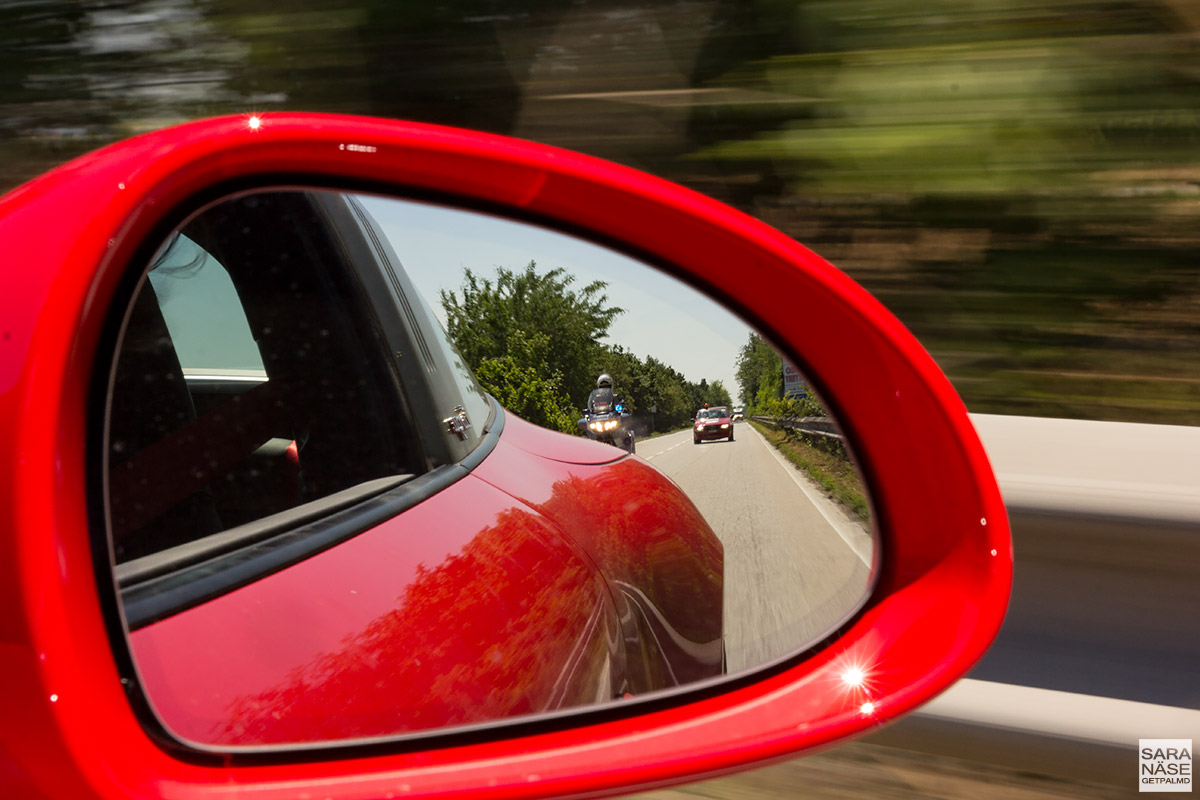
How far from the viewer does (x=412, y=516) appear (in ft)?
4.22

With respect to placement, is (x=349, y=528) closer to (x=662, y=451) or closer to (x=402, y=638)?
(x=402, y=638)

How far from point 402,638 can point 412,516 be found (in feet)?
0.82

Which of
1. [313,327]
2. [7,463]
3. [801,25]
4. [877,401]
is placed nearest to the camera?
[7,463]

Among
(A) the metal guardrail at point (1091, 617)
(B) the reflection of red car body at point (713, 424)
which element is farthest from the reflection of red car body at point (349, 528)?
(A) the metal guardrail at point (1091, 617)

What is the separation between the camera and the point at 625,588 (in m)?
1.21

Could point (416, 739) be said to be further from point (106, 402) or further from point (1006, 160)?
point (1006, 160)

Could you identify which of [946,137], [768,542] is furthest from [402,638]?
[946,137]

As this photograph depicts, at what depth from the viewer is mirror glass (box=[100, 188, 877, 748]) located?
3.18 ft

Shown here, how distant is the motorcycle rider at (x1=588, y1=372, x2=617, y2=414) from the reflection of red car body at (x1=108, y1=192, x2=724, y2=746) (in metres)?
0.09

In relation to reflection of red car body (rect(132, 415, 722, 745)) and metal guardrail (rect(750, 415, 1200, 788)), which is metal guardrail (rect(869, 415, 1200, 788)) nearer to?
metal guardrail (rect(750, 415, 1200, 788))

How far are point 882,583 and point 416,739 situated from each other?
0.53 metres

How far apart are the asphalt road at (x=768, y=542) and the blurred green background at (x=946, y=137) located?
258cm

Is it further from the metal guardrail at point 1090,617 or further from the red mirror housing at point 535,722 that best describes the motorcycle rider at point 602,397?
the metal guardrail at point 1090,617

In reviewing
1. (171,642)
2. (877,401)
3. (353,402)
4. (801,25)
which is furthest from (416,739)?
(801,25)
